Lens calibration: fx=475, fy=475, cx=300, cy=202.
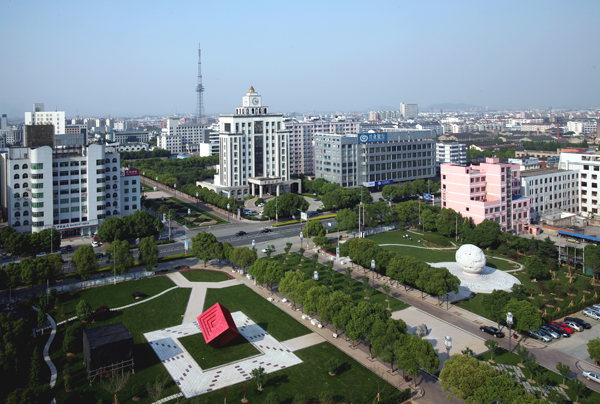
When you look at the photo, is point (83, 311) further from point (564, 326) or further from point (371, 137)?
point (371, 137)

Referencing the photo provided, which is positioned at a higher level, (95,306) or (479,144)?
(479,144)

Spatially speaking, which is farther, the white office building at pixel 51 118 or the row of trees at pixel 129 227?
the white office building at pixel 51 118

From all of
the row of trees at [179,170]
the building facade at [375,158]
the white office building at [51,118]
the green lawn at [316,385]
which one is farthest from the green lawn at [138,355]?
the white office building at [51,118]

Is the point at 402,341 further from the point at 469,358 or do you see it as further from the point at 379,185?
the point at 379,185

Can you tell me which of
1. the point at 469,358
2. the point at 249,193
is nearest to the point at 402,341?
the point at 469,358

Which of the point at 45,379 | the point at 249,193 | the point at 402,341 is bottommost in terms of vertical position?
the point at 45,379

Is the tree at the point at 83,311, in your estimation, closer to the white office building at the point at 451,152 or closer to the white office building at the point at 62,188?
the white office building at the point at 62,188

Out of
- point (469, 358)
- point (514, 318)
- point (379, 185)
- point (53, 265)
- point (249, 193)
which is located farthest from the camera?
point (379, 185)

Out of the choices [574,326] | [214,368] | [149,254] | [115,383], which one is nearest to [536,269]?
[574,326]
